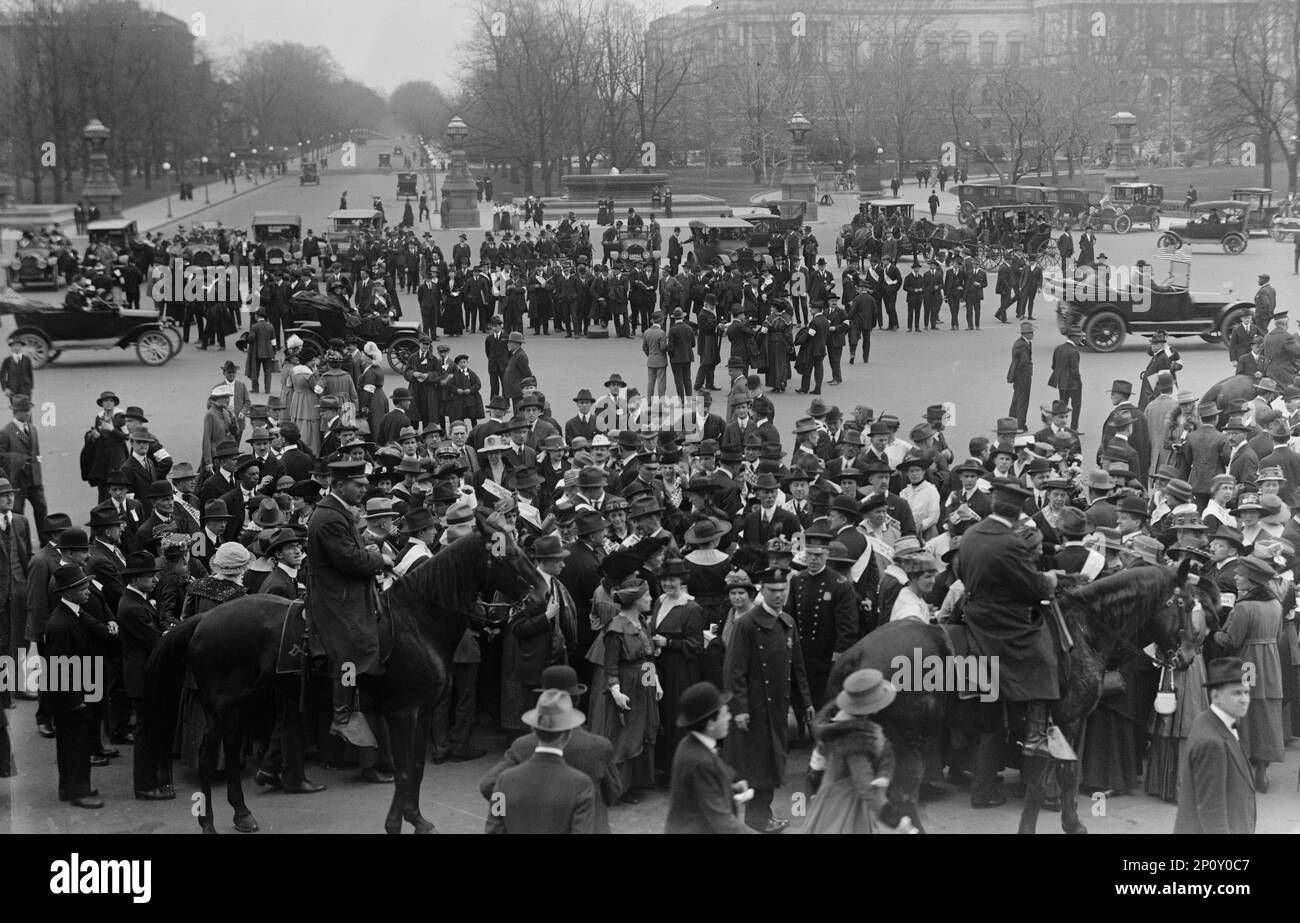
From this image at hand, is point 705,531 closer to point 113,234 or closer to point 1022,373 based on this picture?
point 1022,373

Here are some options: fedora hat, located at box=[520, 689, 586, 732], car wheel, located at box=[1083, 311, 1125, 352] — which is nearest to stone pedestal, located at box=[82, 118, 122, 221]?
car wheel, located at box=[1083, 311, 1125, 352]

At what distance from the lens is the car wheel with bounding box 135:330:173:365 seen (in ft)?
82.2

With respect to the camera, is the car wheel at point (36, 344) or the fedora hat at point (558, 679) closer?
the fedora hat at point (558, 679)

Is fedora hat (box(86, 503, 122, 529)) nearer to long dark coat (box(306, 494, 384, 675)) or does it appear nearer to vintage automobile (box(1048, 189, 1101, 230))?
long dark coat (box(306, 494, 384, 675))

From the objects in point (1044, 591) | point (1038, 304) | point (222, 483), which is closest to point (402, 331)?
point (222, 483)

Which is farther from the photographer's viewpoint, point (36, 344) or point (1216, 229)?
point (1216, 229)

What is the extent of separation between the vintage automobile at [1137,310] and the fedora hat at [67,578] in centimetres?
2003

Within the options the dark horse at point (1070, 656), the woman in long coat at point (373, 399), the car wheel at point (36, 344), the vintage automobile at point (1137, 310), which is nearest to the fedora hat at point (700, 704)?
the dark horse at point (1070, 656)

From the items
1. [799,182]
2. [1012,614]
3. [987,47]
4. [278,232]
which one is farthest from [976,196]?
[1012,614]

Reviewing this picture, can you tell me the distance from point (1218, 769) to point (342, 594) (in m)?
4.62

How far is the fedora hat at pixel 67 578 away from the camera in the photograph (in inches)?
342

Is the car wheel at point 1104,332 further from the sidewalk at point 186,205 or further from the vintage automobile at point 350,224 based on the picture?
the sidewalk at point 186,205

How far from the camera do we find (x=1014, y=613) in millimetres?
7848
